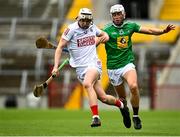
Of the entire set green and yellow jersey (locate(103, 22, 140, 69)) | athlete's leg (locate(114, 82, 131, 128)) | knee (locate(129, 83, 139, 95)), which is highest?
green and yellow jersey (locate(103, 22, 140, 69))

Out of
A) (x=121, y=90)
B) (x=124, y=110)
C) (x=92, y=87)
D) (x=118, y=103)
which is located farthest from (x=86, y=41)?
(x=124, y=110)

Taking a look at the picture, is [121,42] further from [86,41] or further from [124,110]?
[124,110]

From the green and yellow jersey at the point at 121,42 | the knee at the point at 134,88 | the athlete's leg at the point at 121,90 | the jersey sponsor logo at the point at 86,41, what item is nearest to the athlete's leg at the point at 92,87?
the jersey sponsor logo at the point at 86,41

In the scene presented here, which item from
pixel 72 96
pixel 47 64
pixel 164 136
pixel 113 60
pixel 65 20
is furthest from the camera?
pixel 65 20

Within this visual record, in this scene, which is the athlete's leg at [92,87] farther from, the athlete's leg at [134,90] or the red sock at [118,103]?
the red sock at [118,103]

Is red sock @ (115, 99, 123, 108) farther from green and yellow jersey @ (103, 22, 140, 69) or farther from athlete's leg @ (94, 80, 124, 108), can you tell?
green and yellow jersey @ (103, 22, 140, 69)

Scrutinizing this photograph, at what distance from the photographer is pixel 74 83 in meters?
32.6

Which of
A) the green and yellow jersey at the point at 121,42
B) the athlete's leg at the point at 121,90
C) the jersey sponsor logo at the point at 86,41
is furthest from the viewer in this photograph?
the athlete's leg at the point at 121,90

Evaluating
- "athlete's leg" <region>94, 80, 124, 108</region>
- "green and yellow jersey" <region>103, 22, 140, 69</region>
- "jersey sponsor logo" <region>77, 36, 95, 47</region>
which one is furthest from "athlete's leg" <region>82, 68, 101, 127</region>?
"green and yellow jersey" <region>103, 22, 140, 69</region>

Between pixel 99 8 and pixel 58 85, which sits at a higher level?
pixel 99 8

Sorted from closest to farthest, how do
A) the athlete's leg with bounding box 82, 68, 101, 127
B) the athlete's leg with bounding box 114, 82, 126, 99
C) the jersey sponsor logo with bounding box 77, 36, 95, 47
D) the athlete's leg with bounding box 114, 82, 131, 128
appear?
1. the athlete's leg with bounding box 82, 68, 101, 127
2. the jersey sponsor logo with bounding box 77, 36, 95, 47
3. the athlete's leg with bounding box 114, 82, 131, 128
4. the athlete's leg with bounding box 114, 82, 126, 99

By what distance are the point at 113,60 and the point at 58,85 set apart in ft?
51.2

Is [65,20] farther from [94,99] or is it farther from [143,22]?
[94,99]

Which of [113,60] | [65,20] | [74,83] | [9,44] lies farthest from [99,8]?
[113,60]
